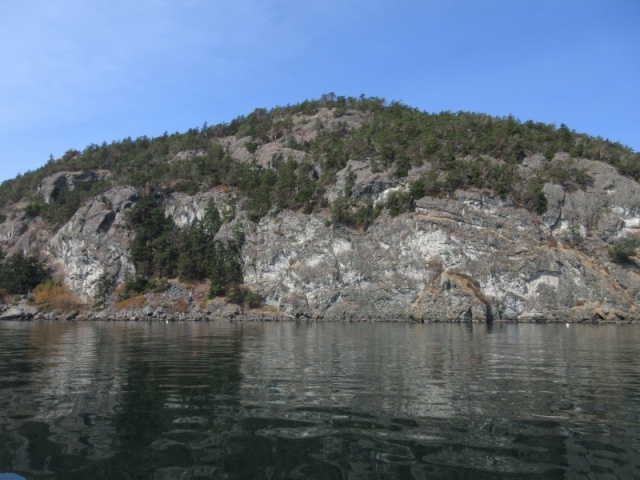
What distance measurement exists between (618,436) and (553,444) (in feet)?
5.96

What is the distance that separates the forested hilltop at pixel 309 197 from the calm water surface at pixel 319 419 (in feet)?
200

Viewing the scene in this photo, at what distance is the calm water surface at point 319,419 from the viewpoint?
8875mm

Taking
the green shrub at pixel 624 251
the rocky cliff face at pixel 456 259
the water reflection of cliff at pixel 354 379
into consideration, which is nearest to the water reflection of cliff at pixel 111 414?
the water reflection of cliff at pixel 354 379

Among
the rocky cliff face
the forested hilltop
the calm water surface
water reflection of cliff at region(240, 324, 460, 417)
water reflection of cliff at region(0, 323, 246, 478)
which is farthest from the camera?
the forested hilltop

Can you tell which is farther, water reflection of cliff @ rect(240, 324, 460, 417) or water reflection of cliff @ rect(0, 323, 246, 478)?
water reflection of cliff @ rect(240, 324, 460, 417)

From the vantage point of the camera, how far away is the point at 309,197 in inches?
3996

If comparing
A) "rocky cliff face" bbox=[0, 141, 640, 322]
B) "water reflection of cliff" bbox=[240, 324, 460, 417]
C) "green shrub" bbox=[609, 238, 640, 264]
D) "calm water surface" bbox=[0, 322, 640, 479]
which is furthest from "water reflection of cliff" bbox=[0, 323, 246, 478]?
"green shrub" bbox=[609, 238, 640, 264]

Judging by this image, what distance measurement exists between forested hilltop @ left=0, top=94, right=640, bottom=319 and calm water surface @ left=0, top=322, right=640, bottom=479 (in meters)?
60.8

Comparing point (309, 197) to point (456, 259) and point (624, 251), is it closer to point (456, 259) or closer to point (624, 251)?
point (456, 259)

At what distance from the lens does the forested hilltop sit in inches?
3442

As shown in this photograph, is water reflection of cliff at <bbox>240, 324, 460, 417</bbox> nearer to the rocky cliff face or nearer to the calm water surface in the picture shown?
the calm water surface

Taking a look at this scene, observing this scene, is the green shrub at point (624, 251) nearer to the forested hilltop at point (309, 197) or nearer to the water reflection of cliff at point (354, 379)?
the forested hilltop at point (309, 197)

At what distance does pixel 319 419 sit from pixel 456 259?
7519cm

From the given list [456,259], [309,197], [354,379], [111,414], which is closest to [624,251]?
[456,259]
